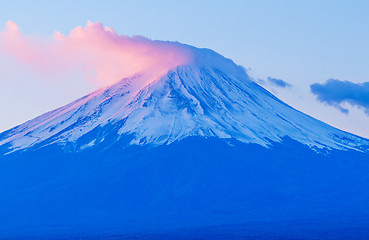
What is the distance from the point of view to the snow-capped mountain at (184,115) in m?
133

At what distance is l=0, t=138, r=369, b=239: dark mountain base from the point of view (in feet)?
340

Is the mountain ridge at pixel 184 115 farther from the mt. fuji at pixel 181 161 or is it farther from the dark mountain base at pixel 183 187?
the dark mountain base at pixel 183 187

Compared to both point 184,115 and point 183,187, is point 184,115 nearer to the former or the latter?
point 184,115

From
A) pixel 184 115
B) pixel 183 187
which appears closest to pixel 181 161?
pixel 183 187

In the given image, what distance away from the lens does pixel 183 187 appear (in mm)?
120125

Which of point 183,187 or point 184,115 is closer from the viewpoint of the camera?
point 183,187

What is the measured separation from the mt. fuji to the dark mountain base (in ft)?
0.50

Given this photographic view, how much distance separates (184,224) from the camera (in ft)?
313

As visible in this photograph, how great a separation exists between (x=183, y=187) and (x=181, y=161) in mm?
6169

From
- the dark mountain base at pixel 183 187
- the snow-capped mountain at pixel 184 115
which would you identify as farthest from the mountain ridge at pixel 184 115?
the dark mountain base at pixel 183 187

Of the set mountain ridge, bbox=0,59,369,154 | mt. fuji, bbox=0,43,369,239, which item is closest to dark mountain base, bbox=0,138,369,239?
mt. fuji, bbox=0,43,369,239

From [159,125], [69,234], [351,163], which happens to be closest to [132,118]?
[159,125]

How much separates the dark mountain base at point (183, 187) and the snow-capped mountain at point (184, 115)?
9.94 ft

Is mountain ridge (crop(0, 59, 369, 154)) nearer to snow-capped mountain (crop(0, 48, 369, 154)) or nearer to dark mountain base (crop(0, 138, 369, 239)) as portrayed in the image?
snow-capped mountain (crop(0, 48, 369, 154))
